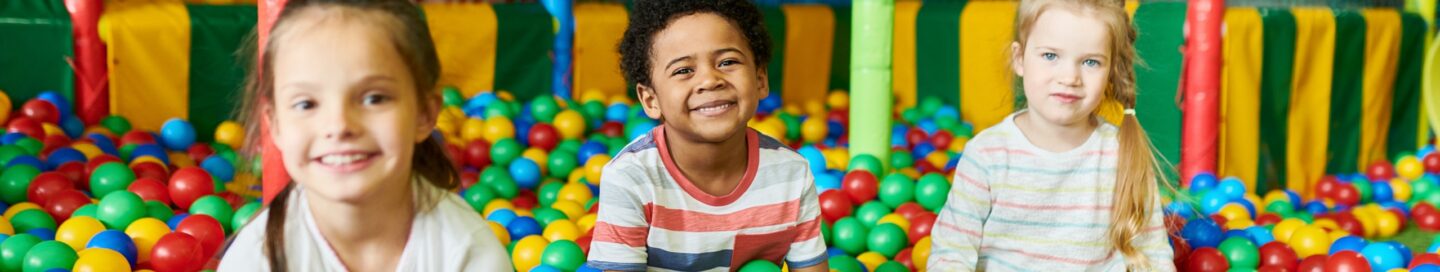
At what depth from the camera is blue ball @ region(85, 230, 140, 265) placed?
2500mm

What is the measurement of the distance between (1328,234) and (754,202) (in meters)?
1.51

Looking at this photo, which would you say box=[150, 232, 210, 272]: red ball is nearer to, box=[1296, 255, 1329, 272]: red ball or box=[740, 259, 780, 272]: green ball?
box=[740, 259, 780, 272]: green ball

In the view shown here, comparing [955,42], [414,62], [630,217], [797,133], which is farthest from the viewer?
[955,42]

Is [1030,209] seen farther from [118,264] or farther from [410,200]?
[118,264]

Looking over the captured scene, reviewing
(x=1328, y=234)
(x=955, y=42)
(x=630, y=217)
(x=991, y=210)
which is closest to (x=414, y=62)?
(x=630, y=217)

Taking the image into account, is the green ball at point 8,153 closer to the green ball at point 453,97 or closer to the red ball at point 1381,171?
the green ball at point 453,97

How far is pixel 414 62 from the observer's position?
1521mm

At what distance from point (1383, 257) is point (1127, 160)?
0.81m

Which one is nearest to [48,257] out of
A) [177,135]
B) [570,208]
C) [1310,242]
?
[570,208]

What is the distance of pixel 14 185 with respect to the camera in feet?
9.91

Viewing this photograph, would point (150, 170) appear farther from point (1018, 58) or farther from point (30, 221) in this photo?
point (1018, 58)

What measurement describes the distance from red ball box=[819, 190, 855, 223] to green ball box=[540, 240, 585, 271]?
70 centimetres

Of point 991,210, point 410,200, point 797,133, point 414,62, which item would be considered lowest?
point 797,133

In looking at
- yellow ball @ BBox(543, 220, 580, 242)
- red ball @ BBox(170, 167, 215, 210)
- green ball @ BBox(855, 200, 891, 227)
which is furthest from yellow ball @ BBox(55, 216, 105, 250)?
green ball @ BBox(855, 200, 891, 227)
